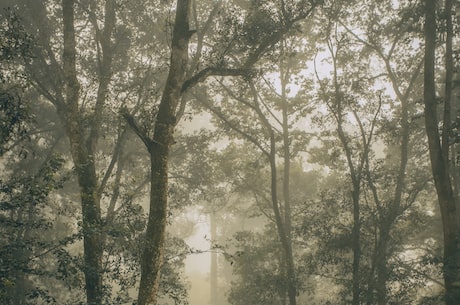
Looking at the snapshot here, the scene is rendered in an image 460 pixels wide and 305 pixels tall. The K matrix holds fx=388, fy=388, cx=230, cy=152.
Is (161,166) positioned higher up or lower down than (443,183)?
lower down

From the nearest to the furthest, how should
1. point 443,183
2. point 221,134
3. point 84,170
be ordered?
point 84,170
point 443,183
point 221,134

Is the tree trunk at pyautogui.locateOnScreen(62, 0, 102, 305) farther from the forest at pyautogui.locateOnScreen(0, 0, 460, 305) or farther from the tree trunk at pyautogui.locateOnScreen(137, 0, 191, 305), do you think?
the tree trunk at pyautogui.locateOnScreen(137, 0, 191, 305)

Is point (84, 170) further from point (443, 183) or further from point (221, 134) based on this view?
point (221, 134)

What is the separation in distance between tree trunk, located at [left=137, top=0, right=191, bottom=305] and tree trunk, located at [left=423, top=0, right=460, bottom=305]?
6.65 metres

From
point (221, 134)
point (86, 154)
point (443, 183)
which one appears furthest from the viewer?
point (221, 134)

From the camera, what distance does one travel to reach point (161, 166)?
724 centimetres

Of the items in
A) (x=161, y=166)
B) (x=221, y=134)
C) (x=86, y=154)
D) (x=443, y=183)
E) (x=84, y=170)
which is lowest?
(x=161, y=166)

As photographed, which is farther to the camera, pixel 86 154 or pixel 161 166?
pixel 86 154

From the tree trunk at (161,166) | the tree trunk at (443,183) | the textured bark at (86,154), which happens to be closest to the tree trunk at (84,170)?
the textured bark at (86,154)

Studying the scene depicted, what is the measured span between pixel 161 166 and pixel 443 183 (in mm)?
7315

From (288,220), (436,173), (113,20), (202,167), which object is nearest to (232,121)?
(202,167)

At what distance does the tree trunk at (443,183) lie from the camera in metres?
9.30

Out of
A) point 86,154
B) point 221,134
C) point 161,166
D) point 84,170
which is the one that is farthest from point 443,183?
point 221,134

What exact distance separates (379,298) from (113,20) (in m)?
13.3
